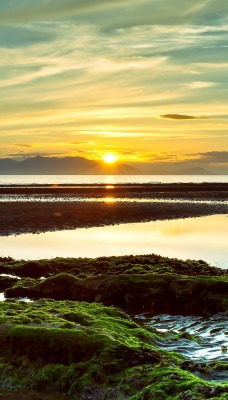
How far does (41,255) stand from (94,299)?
514 inches

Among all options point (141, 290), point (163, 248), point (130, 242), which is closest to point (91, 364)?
point (141, 290)

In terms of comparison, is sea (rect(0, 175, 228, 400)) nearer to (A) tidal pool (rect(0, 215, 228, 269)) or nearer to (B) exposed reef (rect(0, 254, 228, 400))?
(A) tidal pool (rect(0, 215, 228, 269))

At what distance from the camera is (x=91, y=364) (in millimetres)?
10625

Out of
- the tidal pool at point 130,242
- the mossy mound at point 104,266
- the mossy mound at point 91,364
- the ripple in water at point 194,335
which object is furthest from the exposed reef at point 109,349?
the tidal pool at point 130,242

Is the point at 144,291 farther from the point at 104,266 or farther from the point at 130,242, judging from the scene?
the point at 130,242

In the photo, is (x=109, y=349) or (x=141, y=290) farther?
(x=141, y=290)

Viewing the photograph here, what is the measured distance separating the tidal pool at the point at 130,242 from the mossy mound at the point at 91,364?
1632 cm

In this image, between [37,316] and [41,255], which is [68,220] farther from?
[37,316]

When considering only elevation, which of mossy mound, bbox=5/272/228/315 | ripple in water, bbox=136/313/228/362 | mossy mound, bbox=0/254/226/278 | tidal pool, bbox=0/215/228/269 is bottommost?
ripple in water, bbox=136/313/228/362

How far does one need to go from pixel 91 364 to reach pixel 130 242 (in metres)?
27.0

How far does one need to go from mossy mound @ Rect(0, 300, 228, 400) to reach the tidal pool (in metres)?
16.3

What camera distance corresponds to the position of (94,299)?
18891 millimetres

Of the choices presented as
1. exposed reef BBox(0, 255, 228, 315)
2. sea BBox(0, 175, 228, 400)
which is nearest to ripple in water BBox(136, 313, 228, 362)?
sea BBox(0, 175, 228, 400)

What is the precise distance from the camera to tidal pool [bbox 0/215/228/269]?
32156mm
